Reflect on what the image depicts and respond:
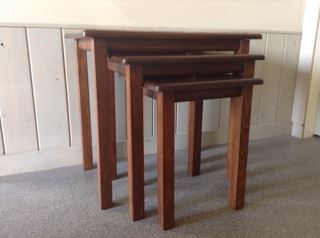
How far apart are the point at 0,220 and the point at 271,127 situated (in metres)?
1.42

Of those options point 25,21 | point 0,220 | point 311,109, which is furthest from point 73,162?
point 311,109

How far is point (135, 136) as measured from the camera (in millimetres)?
833

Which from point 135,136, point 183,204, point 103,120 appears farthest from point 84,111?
point 183,204

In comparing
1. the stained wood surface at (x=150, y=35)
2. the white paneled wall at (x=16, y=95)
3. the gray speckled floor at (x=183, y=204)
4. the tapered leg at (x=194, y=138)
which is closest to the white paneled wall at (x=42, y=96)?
the white paneled wall at (x=16, y=95)

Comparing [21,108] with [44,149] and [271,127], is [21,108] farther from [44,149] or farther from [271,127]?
[271,127]

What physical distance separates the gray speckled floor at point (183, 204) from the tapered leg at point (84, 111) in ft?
0.22

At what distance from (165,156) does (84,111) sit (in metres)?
0.52

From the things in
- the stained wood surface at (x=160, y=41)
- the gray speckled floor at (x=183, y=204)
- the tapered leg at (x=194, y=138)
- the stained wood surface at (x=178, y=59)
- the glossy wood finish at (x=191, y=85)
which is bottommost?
the gray speckled floor at (x=183, y=204)

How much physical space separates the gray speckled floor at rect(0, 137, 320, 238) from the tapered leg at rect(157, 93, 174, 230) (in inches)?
2.1

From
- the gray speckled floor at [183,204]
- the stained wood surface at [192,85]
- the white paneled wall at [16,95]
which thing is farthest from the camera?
the white paneled wall at [16,95]

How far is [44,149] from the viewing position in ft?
4.09

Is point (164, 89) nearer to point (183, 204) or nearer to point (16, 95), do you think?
point (183, 204)

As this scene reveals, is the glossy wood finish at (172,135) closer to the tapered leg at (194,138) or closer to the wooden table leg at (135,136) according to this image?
the wooden table leg at (135,136)

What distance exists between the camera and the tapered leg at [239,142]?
0.88m
